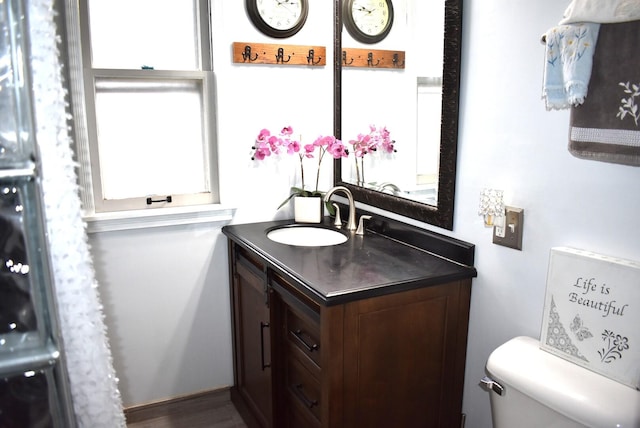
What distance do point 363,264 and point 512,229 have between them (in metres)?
0.50

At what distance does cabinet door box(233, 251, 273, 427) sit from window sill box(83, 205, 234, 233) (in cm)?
25

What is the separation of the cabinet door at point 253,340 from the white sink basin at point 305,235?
204 millimetres

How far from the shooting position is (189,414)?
7.77 feet

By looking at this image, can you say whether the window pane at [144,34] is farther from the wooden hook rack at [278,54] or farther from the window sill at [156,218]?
the window sill at [156,218]

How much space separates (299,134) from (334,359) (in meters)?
1.29

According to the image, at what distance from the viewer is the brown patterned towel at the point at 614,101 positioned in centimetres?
99

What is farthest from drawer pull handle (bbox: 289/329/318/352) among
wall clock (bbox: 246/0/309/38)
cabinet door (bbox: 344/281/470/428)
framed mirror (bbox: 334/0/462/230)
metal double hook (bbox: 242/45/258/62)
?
wall clock (bbox: 246/0/309/38)

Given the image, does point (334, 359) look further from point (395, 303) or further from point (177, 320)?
point (177, 320)

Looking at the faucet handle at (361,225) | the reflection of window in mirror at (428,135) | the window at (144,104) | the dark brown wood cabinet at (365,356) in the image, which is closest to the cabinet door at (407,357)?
the dark brown wood cabinet at (365,356)

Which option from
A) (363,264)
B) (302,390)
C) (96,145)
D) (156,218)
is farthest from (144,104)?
(302,390)

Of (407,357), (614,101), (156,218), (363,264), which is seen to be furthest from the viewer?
(156,218)

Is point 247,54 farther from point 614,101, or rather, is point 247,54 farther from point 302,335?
point 614,101

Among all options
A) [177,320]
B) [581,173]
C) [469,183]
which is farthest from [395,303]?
[177,320]

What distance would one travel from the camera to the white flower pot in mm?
2330
